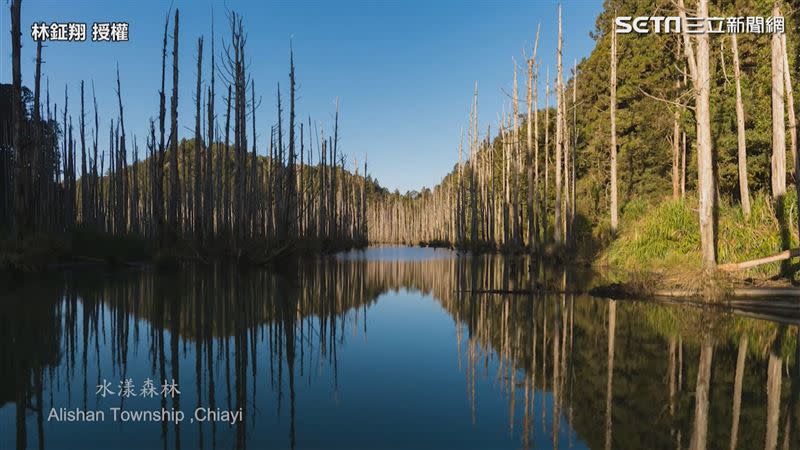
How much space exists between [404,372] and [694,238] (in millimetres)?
11692

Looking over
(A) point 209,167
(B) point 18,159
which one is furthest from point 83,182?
(B) point 18,159

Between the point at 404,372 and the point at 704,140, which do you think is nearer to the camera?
the point at 404,372

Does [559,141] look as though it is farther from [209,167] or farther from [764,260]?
[209,167]

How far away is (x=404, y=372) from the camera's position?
5418 millimetres

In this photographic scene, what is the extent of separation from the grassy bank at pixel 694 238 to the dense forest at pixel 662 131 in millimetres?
145

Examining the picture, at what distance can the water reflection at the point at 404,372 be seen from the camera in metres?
3.62

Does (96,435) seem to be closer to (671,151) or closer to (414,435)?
(414,435)

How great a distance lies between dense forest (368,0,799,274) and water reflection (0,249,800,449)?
4770 millimetres

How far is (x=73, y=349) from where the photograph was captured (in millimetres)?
5984

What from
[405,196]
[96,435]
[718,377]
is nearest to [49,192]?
[96,435]

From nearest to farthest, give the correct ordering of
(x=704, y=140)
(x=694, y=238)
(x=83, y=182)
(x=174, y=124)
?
(x=704, y=140)
(x=694, y=238)
(x=174, y=124)
(x=83, y=182)

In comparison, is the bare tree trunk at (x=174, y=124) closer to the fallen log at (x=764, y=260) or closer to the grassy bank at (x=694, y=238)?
the grassy bank at (x=694, y=238)

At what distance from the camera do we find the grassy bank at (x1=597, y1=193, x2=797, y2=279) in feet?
37.8

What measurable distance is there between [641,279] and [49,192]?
1166 inches
